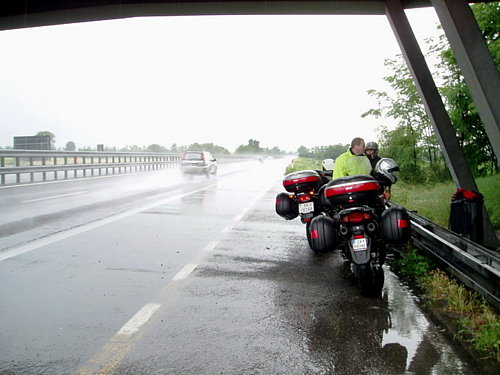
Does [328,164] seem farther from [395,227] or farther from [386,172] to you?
[395,227]

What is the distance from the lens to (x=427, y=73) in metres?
10.0

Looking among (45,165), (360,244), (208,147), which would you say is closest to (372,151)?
(360,244)

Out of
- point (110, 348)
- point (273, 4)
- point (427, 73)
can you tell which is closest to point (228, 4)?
point (273, 4)

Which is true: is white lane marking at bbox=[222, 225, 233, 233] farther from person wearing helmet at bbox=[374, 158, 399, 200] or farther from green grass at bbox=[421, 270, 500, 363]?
green grass at bbox=[421, 270, 500, 363]

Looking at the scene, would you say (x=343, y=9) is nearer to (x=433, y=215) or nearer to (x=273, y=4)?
(x=273, y=4)

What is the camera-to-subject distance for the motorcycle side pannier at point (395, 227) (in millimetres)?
5848

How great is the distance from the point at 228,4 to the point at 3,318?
27.7ft

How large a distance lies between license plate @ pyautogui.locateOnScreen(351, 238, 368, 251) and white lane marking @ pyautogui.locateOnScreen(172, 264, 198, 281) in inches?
90.3

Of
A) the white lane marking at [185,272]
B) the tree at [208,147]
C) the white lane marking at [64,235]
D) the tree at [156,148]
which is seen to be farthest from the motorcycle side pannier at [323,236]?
the tree at [208,147]

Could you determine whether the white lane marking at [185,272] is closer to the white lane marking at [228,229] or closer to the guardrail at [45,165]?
the white lane marking at [228,229]

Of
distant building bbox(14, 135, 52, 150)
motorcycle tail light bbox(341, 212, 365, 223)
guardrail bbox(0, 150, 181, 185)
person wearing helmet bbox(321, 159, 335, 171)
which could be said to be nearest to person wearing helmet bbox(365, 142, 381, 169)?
person wearing helmet bbox(321, 159, 335, 171)

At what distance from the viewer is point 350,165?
695cm

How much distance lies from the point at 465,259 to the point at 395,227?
83 centimetres

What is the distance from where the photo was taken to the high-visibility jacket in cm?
693
